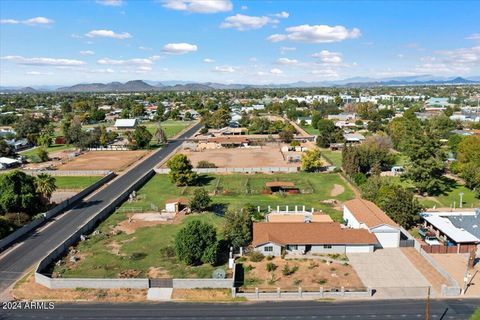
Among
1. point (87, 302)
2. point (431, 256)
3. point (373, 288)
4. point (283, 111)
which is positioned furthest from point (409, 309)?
point (283, 111)

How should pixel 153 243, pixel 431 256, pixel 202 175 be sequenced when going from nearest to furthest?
pixel 431 256
pixel 153 243
pixel 202 175

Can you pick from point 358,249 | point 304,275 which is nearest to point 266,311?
point 304,275

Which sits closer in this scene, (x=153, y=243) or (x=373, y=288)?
(x=373, y=288)

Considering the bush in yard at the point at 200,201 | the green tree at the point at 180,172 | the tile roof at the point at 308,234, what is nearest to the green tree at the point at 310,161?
the green tree at the point at 180,172

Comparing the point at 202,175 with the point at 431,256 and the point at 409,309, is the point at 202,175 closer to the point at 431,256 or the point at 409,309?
the point at 431,256

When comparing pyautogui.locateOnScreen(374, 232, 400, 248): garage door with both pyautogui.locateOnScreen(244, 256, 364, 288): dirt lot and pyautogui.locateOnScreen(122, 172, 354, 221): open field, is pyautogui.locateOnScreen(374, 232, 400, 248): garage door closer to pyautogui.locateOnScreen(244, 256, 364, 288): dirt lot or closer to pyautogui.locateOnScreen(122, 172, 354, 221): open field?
pyautogui.locateOnScreen(244, 256, 364, 288): dirt lot

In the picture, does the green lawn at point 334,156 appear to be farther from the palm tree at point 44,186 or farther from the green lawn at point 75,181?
the palm tree at point 44,186
